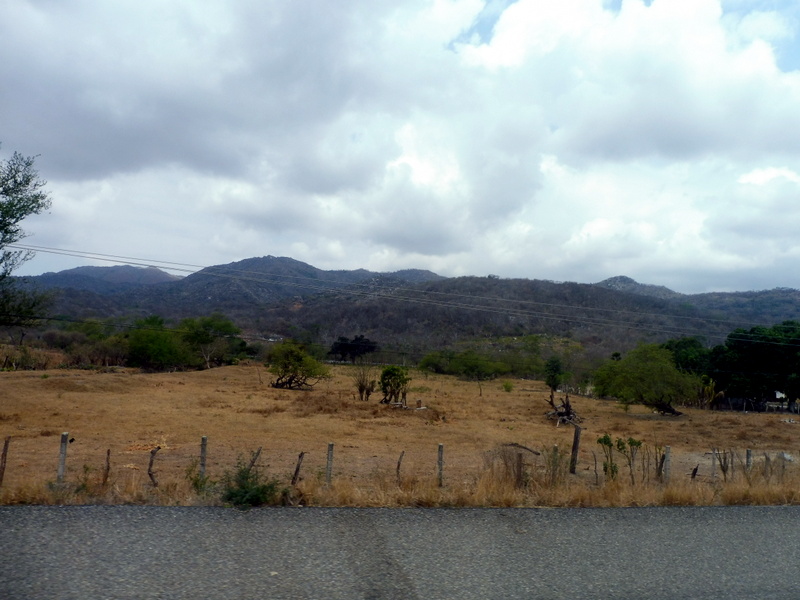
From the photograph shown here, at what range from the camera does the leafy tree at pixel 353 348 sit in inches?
2527

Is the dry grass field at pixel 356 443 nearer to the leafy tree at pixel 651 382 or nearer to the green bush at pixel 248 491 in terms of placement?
the green bush at pixel 248 491

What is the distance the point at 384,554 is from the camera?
6387 mm

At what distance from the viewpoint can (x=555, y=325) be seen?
A: 10256 centimetres

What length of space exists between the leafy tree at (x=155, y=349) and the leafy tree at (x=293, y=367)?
53.9 feet

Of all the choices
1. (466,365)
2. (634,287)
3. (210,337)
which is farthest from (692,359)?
(634,287)

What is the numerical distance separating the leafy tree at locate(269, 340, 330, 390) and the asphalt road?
37227mm

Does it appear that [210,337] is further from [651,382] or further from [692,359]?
[692,359]

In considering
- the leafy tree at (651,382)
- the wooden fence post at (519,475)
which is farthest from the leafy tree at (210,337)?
the wooden fence post at (519,475)

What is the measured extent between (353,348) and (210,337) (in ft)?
47.0

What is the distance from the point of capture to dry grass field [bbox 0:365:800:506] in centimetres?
911

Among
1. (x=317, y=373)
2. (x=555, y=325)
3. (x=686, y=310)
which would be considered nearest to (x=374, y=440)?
(x=317, y=373)

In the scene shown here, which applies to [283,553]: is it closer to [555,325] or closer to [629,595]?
[629,595]

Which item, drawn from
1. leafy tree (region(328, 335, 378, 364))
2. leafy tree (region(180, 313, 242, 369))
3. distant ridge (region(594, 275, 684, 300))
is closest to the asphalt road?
leafy tree (region(180, 313, 242, 369))

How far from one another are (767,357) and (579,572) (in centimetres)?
4858
